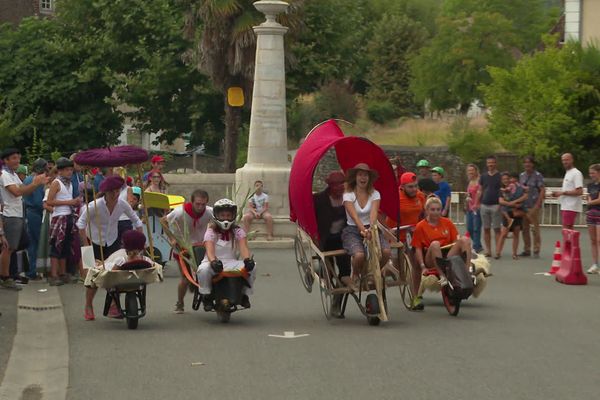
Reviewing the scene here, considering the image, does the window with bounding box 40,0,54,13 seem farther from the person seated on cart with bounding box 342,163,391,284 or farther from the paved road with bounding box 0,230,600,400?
the person seated on cart with bounding box 342,163,391,284

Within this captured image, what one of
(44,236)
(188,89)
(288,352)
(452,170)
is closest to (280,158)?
→ (44,236)

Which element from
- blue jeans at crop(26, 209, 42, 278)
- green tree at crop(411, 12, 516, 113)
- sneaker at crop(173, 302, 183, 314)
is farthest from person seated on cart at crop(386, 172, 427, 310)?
green tree at crop(411, 12, 516, 113)

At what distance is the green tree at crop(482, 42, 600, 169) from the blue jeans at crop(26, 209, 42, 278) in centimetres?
2090

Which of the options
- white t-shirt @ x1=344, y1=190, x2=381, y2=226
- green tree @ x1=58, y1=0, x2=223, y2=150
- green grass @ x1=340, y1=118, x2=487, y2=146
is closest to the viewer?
white t-shirt @ x1=344, y1=190, x2=381, y2=226

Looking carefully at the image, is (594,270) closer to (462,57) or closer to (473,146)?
(473,146)

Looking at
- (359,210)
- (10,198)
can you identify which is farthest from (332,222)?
(10,198)

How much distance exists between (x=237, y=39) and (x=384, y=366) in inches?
1144

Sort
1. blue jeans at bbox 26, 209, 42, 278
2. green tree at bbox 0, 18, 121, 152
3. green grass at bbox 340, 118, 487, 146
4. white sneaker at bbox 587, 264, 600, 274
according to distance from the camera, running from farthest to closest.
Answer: green tree at bbox 0, 18, 121, 152 → green grass at bbox 340, 118, 487, 146 → white sneaker at bbox 587, 264, 600, 274 → blue jeans at bbox 26, 209, 42, 278

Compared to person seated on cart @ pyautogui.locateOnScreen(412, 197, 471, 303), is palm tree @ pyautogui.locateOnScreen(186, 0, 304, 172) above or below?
above

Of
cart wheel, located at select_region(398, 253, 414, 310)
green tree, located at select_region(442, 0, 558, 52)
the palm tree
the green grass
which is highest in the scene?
green tree, located at select_region(442, 0, 558, 52)

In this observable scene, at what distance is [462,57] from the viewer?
72812mm

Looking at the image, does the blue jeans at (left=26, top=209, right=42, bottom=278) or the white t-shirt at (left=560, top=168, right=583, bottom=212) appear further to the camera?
the white t-shirt at (left=560, top=168, right=583, bottom=212)

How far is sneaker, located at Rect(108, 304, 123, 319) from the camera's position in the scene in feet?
48.1

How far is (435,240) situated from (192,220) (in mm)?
2760
